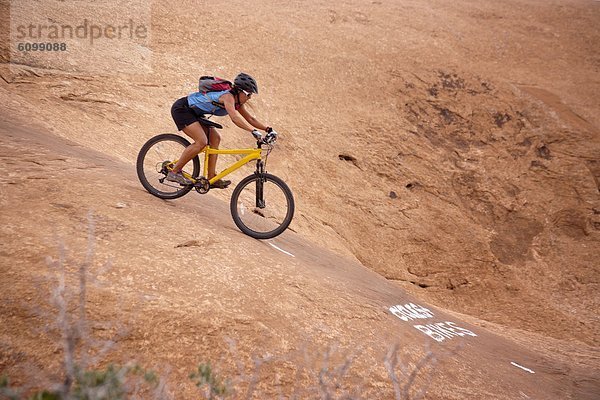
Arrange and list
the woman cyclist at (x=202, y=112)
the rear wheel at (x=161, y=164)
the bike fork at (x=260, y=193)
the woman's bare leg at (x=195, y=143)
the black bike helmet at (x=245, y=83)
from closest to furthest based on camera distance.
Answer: the black bike helmet at (x=245, y=83) < the woman cyclist at (x=202, y=112) < the woman's bare leg at (x=195, y=143) < the bike fork at (x=260, y=193) < the rear wheel at (x=161, y=164)

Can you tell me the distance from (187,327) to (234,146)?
8965 millimetres

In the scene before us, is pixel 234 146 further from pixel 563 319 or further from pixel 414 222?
pixel 563 319

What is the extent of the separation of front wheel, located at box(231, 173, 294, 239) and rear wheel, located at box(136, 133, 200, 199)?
78 centimetres

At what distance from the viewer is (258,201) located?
6750 mm

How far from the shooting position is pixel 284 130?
1393 centimetres

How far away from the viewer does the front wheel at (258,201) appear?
259 inches

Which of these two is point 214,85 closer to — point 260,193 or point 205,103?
point 205,103

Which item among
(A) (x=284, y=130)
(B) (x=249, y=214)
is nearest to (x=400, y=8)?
(A) (x=284, y=130)

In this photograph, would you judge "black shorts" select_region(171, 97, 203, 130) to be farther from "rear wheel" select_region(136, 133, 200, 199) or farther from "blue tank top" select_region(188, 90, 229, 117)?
"rear wheel" select_region(136, 133, 200, 199)
